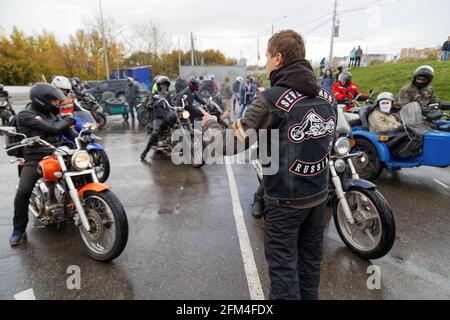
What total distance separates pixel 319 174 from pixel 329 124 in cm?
35

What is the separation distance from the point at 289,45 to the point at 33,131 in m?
3.14

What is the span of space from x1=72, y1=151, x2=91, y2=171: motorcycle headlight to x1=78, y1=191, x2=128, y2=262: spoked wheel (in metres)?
0.32

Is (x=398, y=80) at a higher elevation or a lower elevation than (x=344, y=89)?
higher

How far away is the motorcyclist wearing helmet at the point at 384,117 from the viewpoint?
5.00 metres

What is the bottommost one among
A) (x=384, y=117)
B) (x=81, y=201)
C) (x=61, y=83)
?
(x=81, y=201)

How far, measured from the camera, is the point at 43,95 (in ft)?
11.0

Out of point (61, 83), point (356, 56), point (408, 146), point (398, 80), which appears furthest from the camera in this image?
point (356, 56)

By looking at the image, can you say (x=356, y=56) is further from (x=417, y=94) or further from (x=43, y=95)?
(x=43, y=95)

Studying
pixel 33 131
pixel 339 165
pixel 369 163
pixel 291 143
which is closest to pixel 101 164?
pixel 33 131

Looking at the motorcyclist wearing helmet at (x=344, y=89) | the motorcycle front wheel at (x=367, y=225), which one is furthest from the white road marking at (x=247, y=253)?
the motorcyclist wearing helmet at (x=344, y=89)

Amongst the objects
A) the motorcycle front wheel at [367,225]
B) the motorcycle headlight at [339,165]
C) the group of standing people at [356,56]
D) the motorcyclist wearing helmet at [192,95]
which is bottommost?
the motorcycle front wheel at [367,225]

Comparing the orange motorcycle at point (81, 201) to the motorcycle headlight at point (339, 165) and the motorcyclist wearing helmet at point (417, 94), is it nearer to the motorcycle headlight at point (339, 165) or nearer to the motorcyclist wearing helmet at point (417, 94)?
the motorcycle headlight at point (339, 165)

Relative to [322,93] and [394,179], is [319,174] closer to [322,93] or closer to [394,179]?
[322,93]

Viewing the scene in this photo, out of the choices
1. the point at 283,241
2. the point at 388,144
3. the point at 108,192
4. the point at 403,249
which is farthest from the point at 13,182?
the point at 388,144
